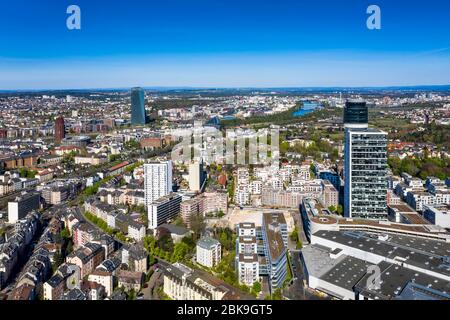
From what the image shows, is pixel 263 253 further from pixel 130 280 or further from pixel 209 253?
pixel 130 280

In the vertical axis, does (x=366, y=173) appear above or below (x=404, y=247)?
above

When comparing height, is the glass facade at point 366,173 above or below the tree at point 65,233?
above

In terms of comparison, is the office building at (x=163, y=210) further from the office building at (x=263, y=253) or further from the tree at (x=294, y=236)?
the tree at (x=294, y=236)

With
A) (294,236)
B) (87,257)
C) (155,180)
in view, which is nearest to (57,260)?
(87,257)

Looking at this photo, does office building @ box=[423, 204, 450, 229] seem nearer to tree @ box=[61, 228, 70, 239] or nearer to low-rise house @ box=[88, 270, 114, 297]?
low-rise house @ box=[88, 270, 114, 297]

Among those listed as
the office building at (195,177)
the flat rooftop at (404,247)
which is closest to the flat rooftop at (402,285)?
the flat rooftop at (404,247)
